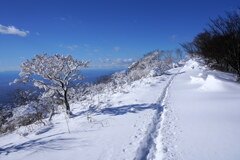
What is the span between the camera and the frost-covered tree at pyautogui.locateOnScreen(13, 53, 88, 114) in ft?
26.9

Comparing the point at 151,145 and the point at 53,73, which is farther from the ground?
the point at 53,73

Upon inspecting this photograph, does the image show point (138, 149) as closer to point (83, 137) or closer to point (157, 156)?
point (157, 156)

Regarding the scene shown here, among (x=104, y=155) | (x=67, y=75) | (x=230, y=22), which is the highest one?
(x=230, y=22)

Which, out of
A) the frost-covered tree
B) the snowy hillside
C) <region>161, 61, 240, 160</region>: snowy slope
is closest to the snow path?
the snowy hillside

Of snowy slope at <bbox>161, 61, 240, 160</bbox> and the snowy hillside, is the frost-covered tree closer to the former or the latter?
the snowy hillside

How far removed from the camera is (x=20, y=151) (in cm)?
416

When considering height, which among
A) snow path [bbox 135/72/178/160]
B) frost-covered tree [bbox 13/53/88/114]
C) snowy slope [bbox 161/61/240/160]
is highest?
frost-covered tree [bbox 13/53/88/114]

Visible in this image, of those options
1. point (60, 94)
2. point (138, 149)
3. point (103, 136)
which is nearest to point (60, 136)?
point (103, 136)

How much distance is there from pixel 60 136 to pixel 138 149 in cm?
295

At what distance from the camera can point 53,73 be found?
27.9 ft

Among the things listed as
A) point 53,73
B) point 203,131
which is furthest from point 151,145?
point 53,73

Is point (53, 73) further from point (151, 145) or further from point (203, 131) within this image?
point (203, 131)

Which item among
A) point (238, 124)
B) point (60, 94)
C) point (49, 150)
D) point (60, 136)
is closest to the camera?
point (49, 150)

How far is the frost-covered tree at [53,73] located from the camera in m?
8.20
